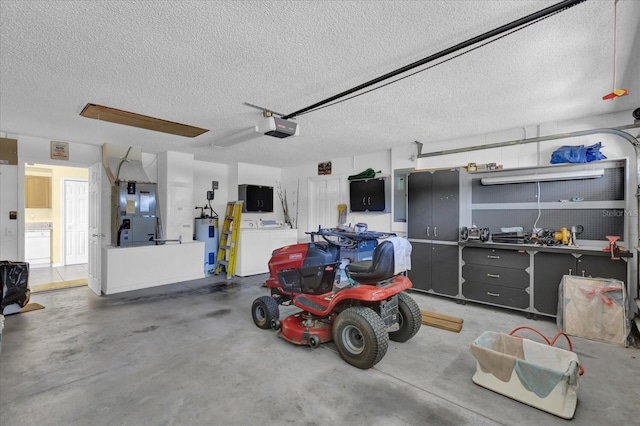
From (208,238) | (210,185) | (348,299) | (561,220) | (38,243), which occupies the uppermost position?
(210,185)

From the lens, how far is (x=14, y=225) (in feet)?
15.1

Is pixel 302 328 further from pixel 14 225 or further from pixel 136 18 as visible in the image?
pixel 14 225

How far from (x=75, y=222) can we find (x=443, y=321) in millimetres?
8317

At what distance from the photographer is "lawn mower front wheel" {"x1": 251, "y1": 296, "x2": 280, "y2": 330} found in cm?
333

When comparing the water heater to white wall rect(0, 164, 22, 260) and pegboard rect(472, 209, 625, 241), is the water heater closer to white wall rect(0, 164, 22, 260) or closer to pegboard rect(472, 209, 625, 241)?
white wall rect(0, 164, 22, 260)

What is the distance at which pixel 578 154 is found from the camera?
11.8 ft

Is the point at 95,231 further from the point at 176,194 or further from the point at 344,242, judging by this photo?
the point at 344,242

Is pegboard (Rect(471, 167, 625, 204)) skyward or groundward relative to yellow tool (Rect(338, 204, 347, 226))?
skyward

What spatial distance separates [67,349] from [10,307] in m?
1.85

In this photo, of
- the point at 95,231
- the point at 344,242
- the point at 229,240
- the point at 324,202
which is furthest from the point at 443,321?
the point at 95,231

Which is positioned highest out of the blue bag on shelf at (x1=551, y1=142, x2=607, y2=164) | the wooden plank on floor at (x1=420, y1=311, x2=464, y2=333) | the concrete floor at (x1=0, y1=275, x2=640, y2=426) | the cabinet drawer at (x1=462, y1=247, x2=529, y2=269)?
the blue bag on shelf at (x1=551, y1=142, x2=607, y2=164)

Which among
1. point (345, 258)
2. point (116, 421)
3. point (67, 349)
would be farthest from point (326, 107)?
point (67, 349)

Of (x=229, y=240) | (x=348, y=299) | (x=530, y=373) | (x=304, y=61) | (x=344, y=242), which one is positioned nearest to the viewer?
(x=530, y=373)

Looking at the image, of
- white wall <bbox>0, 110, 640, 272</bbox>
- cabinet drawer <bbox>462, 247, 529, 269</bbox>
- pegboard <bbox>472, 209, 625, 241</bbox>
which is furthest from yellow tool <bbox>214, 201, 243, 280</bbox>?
pegboard <bbox>472, 209, 625, 241</bbox>
